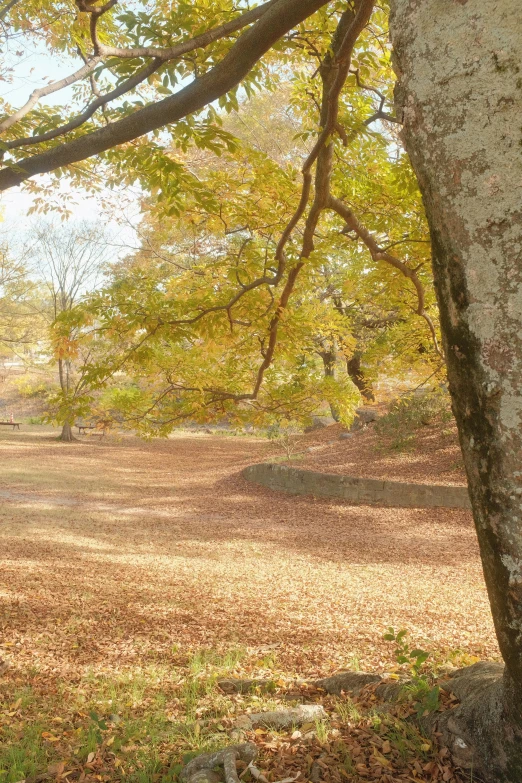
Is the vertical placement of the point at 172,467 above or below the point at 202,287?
below

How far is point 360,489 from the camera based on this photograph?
11.9 m

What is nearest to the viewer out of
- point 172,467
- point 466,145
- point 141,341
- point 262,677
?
point 466,145

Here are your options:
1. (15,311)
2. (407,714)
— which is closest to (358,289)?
(407,714)

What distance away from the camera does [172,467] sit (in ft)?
59.0

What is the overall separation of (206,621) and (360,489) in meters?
7.15

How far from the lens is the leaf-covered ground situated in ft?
8.35

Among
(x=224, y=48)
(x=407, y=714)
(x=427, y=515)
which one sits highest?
(x=224, y=48)

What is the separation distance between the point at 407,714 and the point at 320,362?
662 inches

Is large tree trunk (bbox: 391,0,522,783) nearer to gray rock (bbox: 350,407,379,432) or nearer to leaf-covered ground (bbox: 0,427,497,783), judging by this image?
leaf-covered ground (bbox: 0,427,497,783)

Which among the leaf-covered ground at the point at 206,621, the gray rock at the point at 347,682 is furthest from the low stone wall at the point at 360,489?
the gray rock at the point at 347,682

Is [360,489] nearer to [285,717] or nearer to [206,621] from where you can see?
[206,621]

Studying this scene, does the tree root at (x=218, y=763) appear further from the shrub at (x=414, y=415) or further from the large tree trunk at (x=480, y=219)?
the shrub at (x=414, y=415)

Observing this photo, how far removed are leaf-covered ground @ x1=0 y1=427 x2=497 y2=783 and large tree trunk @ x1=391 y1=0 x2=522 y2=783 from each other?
1194mm

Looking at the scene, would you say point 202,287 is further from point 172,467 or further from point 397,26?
point 172,467
